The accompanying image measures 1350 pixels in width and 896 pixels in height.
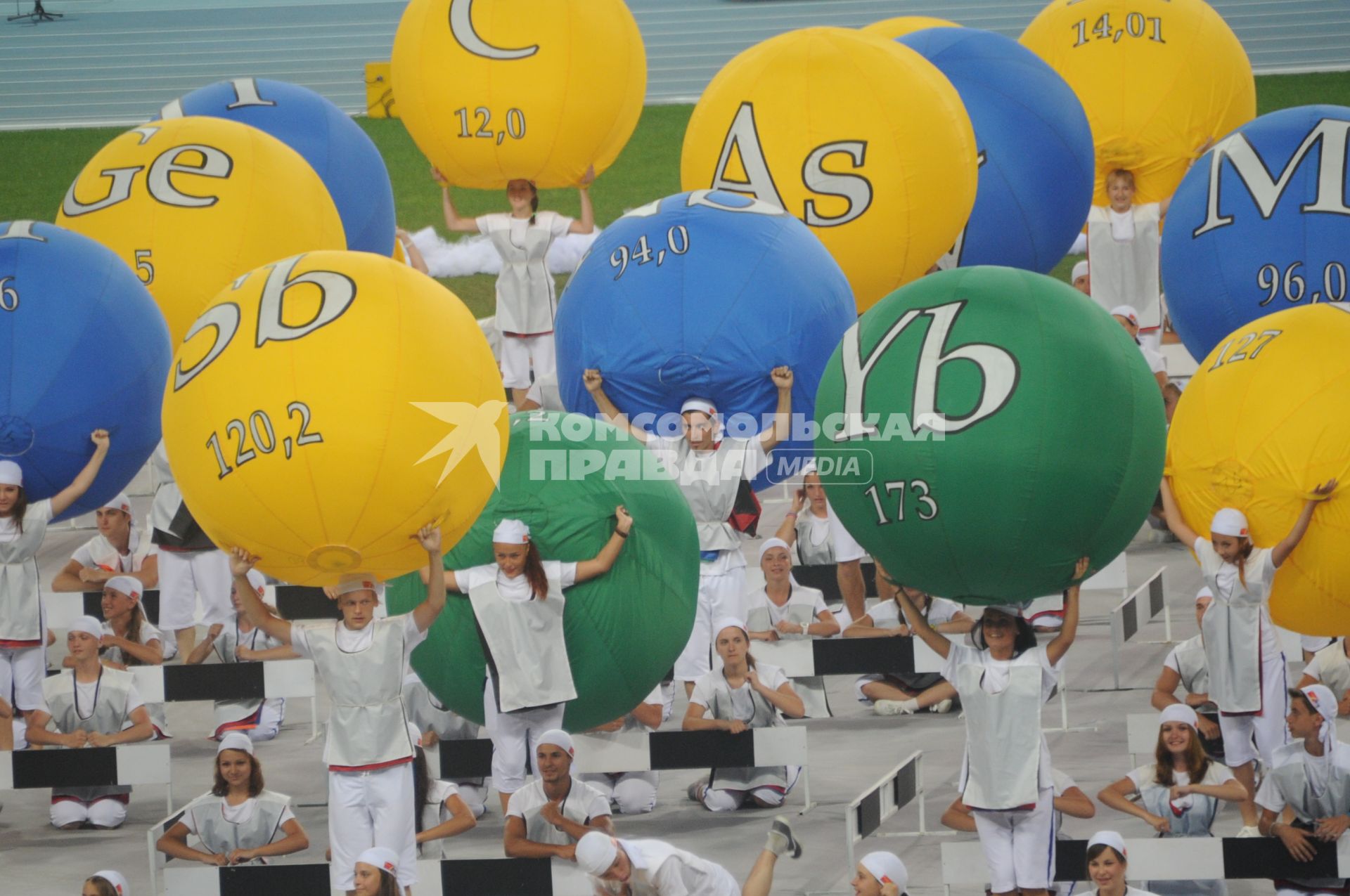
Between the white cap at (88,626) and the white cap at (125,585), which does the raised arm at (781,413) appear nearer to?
the white cap at (88,626)

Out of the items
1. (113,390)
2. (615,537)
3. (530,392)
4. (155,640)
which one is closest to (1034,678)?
(615,537)

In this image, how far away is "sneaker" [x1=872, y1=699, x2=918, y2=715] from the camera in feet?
32.9

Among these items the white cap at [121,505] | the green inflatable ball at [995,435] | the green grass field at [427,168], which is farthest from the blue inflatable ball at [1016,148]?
the green grass field at [427,168]

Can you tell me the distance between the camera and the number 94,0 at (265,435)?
21.4 feet

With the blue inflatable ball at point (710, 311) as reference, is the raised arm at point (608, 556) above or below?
below

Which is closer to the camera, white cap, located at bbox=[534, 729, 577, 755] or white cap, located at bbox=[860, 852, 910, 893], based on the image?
white cap, located at bbox=[860, 852, 910, 893]

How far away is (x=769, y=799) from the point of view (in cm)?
892

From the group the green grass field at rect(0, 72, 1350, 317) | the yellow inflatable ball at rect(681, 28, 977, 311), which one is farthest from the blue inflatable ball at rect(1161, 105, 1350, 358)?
the green grass field at rect(0, 72, 1350, 317)

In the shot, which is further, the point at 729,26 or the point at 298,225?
the point at 729,26

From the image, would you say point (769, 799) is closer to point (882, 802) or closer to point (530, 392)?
point (882, 802)

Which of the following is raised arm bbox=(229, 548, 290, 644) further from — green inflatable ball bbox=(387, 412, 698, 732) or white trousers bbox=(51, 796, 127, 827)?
white trousers bbox=(51, 796, 127, 827)

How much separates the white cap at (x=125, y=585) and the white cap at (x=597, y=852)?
4.14m

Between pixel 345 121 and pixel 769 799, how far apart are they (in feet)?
17.6

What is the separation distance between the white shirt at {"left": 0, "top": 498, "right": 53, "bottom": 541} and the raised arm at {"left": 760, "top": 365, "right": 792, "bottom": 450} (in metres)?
3.09
